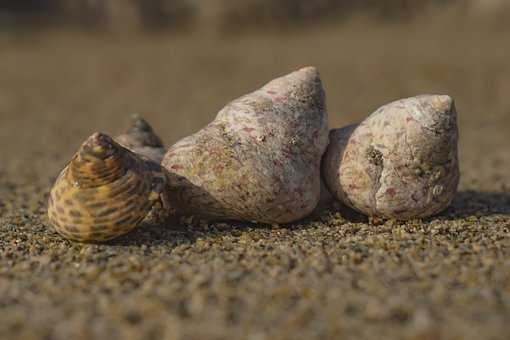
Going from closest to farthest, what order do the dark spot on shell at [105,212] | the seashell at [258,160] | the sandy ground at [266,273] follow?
the sandy ground at [266,273]
the dark spot on shell at [105,212]
the seashell at [258,160]

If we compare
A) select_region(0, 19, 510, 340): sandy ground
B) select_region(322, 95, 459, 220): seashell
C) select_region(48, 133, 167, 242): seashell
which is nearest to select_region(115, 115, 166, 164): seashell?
select_region(0, 19, 510, 340): sandy ground

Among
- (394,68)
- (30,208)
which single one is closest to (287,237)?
(30,208)

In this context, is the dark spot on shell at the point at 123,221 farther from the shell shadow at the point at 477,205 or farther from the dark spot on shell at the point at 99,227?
the shell shadow at the point at 477,205

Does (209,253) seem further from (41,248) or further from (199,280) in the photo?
(41,248)

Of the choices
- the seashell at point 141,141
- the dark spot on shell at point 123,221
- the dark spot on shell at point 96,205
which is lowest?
the dark spot on shell at point 123,221

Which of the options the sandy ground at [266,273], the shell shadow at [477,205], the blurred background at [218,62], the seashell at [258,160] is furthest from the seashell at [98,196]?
the blurred background at [218,62]

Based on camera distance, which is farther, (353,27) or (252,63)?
(353,27)

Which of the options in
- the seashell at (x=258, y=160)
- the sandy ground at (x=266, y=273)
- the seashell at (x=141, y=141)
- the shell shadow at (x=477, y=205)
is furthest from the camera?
the seashell at (x=141, y=141)

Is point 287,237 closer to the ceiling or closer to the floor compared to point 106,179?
closer to the floor

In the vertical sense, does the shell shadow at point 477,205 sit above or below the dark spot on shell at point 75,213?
below
